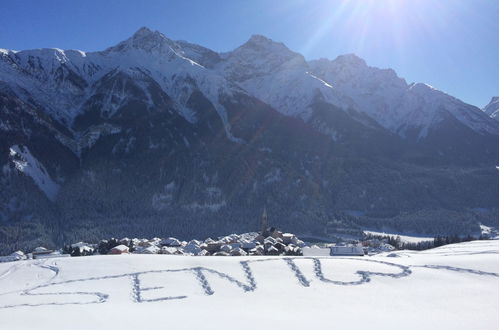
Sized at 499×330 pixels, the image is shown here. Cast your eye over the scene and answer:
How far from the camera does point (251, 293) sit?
41.9m

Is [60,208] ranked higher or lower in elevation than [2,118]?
lower

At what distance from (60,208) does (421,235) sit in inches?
4599

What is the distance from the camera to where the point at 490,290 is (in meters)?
39.5

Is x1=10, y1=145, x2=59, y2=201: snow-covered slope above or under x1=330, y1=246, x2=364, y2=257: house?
above

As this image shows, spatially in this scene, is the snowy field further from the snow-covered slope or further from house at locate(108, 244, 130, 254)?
the snow-covered slope

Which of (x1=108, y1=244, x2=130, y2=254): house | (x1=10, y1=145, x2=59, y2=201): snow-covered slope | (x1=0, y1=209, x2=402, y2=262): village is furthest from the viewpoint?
(x1=10, y1=145, x2=59, y2=201): snow-covered slope

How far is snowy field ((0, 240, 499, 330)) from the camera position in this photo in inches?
1291

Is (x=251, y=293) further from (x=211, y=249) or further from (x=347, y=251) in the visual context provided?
(x=211, y=249)

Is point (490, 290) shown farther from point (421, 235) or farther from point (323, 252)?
point (421, 235)

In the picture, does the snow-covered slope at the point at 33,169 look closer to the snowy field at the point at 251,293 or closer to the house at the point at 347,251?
the house at the point at 347,251

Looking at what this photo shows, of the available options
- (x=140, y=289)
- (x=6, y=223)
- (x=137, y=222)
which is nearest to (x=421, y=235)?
(x=137, y=222)

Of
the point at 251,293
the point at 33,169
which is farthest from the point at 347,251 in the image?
the point at 33,169

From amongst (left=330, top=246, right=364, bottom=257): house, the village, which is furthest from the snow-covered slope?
(left=330, top=246, right=364, bottom=257): house

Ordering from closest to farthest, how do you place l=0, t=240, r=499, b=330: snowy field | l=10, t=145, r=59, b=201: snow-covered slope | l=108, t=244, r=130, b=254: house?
l=0, t=240, r=499, b=330: snowy field → l=108, t=244, r=130, b=254: house → l=10, t=145, r=59, b=201: snow-covered slope
